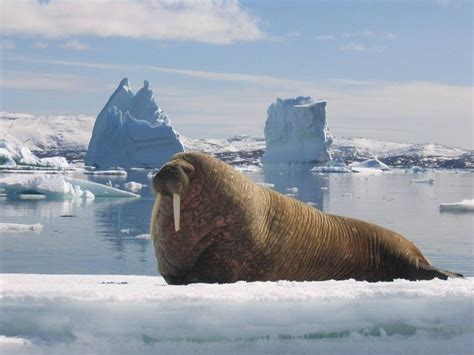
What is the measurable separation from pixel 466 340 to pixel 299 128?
5657cm

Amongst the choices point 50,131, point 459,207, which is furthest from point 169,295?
point 50,131

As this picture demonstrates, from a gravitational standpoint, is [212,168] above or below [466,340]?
above

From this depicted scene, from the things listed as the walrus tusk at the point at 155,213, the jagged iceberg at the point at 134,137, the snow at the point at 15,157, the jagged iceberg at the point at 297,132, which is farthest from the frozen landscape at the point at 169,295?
the jagged iceberg at the point at 297,132

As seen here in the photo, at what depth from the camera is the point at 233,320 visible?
10.00 ft

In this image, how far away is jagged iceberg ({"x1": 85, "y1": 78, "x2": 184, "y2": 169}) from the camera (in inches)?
1854

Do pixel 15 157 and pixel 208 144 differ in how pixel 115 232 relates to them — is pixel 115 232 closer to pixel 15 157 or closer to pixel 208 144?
pixel 15 157

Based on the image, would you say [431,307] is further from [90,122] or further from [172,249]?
[90,122]

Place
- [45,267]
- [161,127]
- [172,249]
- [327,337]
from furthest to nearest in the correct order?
[161,127], [45,267], [172,249], [327,337]

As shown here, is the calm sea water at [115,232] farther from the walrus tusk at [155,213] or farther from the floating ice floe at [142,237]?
the walrus tusk at [155,213]

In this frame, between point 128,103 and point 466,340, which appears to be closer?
point 466,340

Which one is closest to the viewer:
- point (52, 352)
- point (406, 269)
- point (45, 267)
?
point (52, 352)

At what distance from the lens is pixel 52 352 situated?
2885 mm

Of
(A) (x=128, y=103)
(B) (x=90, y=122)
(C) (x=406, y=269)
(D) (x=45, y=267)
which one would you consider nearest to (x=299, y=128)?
(A) (x=128, y=103)

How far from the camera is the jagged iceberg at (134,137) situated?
4709 cm
